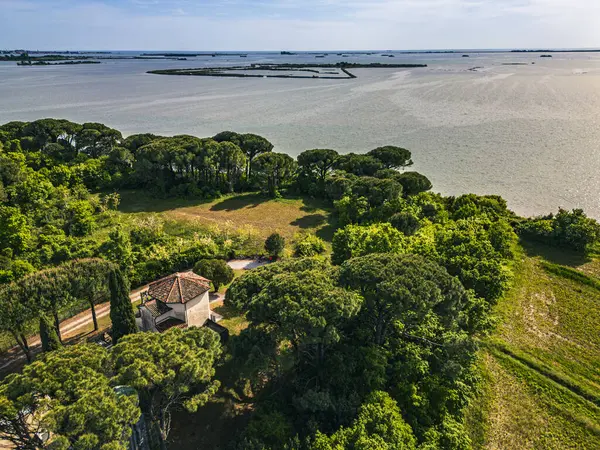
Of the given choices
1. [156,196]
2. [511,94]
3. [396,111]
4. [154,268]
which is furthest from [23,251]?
[511,94]

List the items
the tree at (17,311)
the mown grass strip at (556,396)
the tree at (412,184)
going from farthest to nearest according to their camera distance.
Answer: the tree at (412,184) < the tree at (17,311) < the mown grass strip at (556,396)

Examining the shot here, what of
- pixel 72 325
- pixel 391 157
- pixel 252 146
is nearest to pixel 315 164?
pixel 252 146

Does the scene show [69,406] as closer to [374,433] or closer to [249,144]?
[374,433]

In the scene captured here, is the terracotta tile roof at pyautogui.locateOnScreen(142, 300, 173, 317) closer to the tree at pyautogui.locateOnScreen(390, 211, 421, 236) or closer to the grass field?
the grass field

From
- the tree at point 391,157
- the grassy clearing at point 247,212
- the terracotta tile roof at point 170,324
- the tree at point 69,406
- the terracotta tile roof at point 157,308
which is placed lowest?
the grassy clearing at point 247,212

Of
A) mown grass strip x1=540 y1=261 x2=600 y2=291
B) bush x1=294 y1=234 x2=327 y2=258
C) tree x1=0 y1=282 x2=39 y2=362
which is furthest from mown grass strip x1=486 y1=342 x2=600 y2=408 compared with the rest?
tree x1=0 y1=282 x2=39 y2=362

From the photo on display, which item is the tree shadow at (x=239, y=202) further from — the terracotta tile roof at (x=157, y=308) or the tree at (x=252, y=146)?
the terracotta tile roof at (x=157, y=308)

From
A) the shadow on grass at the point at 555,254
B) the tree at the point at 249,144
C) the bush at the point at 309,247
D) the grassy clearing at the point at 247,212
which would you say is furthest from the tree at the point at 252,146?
the shadow on grass at the point at 555,254
